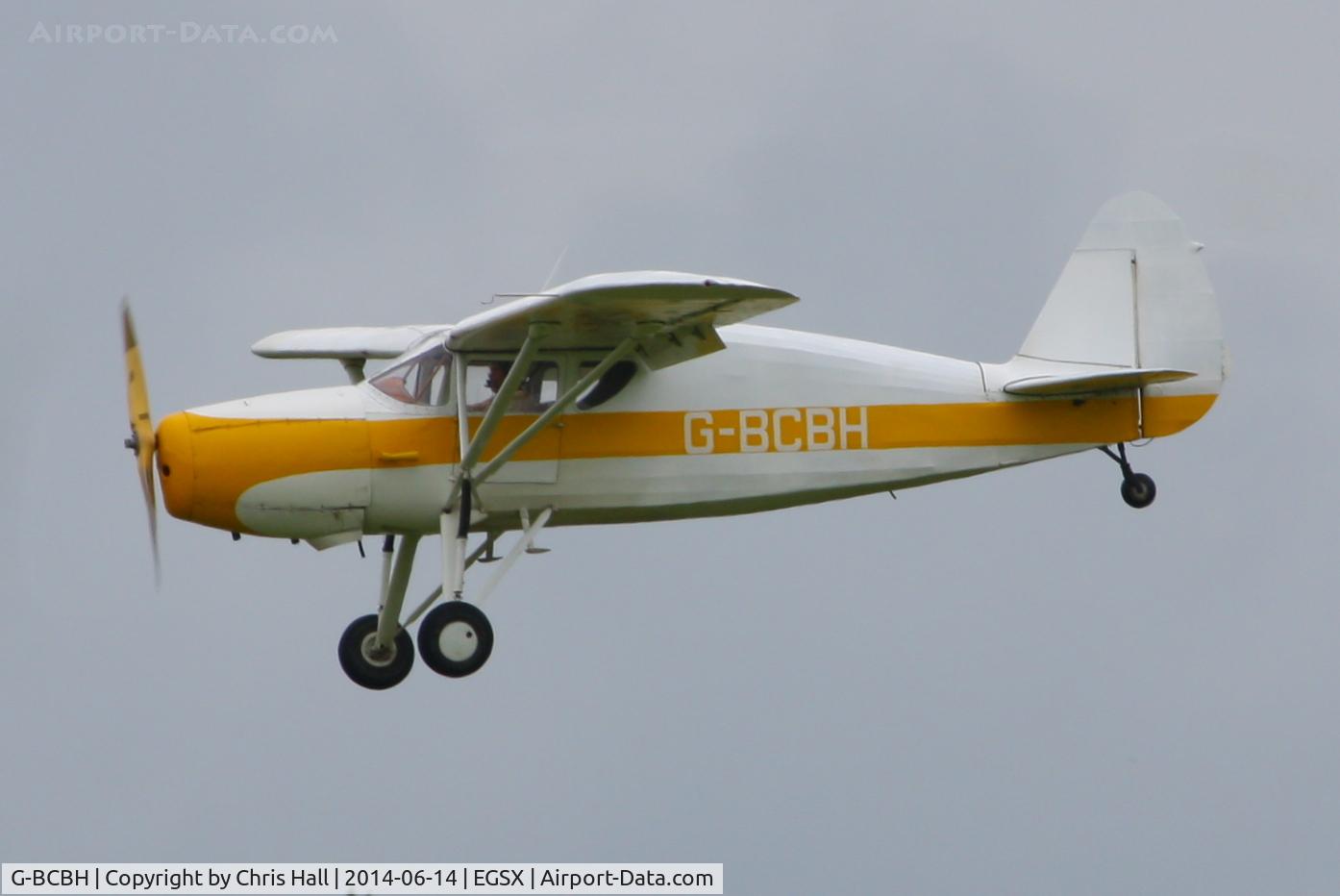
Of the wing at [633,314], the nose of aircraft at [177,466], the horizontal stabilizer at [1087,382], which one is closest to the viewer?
the wing at [633,314]

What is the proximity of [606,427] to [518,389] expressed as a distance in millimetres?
779

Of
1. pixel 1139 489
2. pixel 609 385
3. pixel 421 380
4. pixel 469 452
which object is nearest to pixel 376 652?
pixel 469 452

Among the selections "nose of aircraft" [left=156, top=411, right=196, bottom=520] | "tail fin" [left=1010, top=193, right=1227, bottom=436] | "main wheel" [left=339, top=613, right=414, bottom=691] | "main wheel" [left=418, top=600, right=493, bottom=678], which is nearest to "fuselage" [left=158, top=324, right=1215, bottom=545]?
"nose of aircraft" [left=156, top=411, right=196, bottom=520]

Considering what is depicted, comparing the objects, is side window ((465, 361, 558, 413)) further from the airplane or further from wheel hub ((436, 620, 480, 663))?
wheel hub ((436, 620, 480, 663))

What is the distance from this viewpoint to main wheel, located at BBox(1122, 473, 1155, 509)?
2031 cm

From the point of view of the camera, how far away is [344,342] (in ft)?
68.6

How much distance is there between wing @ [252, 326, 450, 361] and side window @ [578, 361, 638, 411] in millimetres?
2146

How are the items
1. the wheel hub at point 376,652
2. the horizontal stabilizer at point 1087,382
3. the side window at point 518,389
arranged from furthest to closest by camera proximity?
1. the wheel hub at point 376,652
2. the horizontal stabilizer at point 1087,382
3. the side window at point 518,389

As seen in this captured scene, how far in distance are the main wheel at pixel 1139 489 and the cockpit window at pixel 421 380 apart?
5646 mm

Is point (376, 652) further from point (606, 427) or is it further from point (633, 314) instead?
point (633, 314)

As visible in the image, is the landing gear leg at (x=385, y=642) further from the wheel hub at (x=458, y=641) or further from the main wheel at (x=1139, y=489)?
the main wheel at (x=1139, y=489)

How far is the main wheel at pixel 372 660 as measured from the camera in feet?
64.3

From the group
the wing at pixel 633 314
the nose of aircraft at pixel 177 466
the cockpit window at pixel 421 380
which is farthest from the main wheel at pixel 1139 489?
the nose of aircraft at pixel 177 466

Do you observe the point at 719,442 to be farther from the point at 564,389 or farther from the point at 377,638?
the point at 377,638
